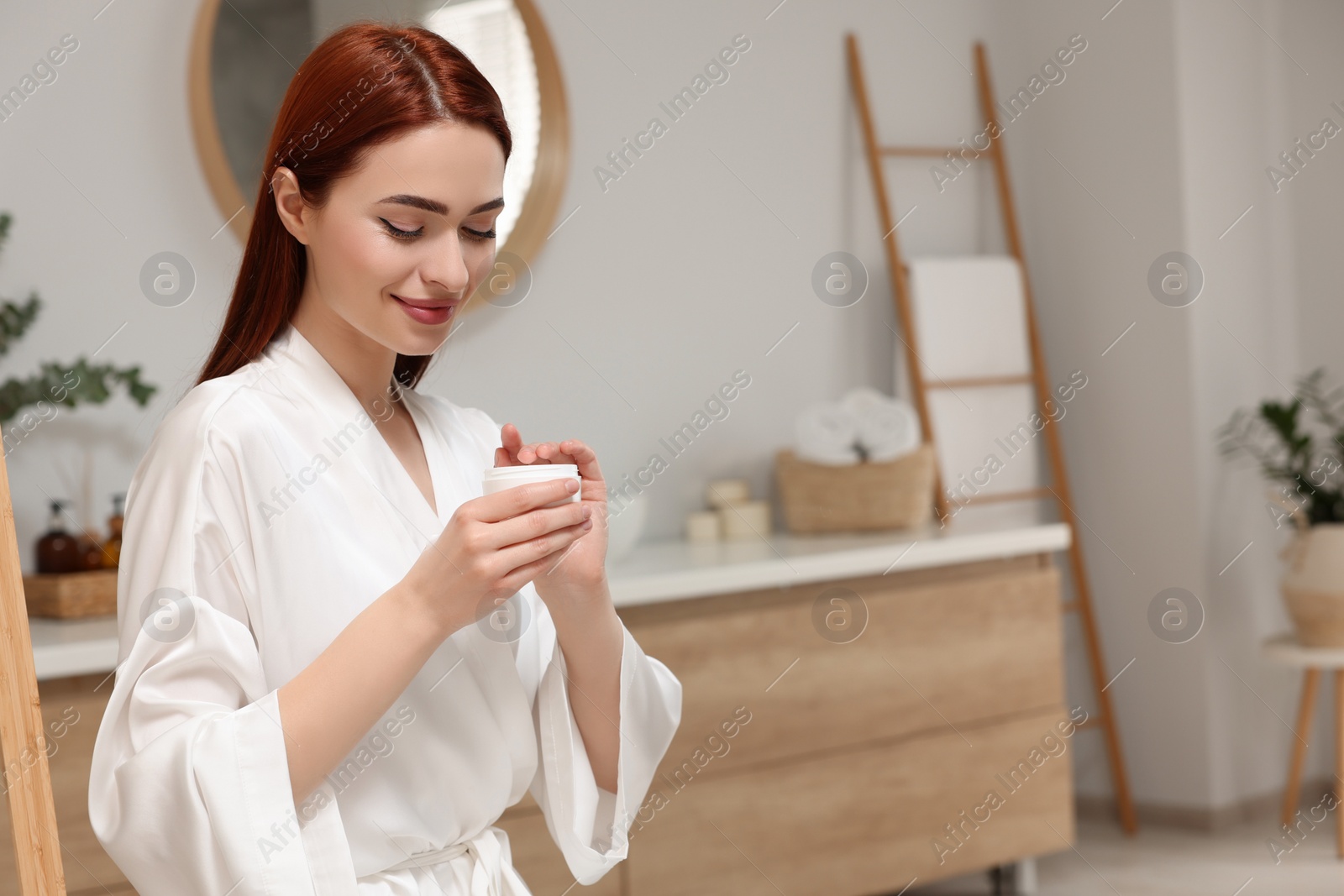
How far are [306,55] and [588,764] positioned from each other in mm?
1788

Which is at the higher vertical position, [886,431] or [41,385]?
[41,385]

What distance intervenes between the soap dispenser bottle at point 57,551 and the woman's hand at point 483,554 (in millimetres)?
1437

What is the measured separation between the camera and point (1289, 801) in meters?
3.40

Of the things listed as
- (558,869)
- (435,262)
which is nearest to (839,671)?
(558,869)

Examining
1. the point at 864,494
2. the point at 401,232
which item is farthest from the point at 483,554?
the point at 864,494

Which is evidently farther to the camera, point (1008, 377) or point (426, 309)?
point (1008, 377)

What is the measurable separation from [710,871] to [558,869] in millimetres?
339

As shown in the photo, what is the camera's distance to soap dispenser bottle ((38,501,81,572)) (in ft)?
7.19

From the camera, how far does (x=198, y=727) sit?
98 cm

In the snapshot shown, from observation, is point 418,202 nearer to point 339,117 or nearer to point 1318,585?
point 339,117

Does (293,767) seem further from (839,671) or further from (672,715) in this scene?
(839,671)

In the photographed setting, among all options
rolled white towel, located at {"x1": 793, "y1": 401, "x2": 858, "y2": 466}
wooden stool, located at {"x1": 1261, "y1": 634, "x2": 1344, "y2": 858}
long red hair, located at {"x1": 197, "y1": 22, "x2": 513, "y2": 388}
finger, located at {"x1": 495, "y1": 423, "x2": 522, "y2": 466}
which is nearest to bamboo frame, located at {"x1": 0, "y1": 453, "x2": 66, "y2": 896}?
long red hair, located at {"x1": 197, "y1": 22, "x2": 513, "y2": 388}

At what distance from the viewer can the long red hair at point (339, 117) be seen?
1.08 metres

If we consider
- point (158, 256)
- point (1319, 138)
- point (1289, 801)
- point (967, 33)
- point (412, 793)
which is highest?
point (967, 33)
